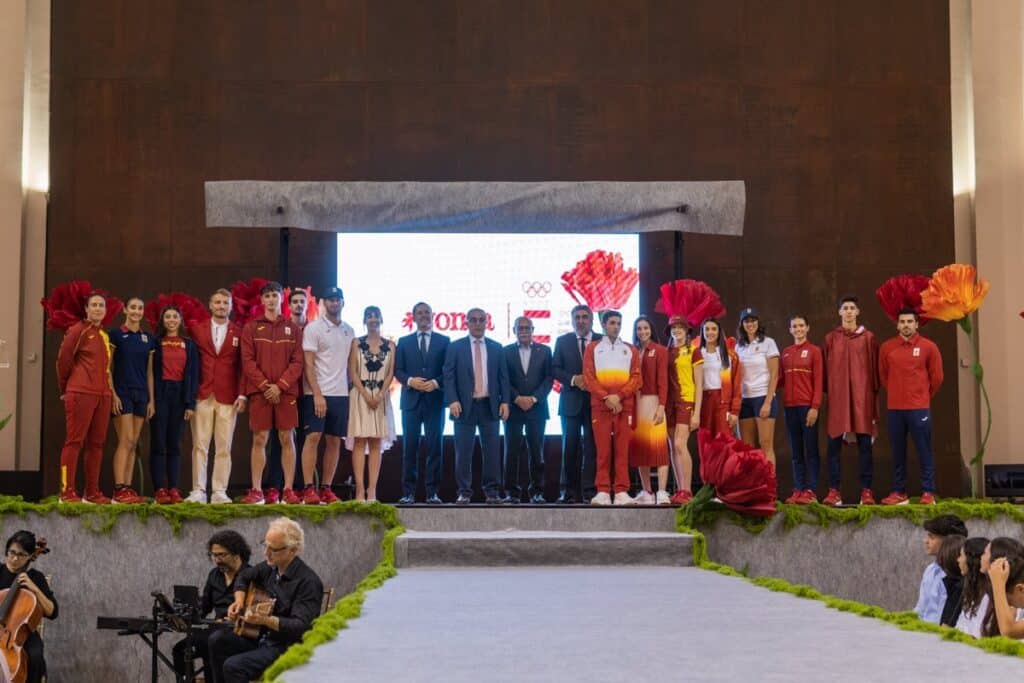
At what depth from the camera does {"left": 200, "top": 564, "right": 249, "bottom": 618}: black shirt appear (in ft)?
23.3

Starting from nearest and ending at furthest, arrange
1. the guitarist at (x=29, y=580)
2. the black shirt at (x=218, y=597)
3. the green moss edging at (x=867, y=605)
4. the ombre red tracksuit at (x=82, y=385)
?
1. the green moss edging at (x=867, y=605)
2. the black shirt at (x=218, y=597)
3. the guitarist at (x=29, y=580)
4. the ombre red tracksuit at (x=82, y=385)

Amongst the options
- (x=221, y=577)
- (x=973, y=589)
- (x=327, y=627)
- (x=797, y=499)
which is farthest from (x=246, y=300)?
(x=973, y=589)

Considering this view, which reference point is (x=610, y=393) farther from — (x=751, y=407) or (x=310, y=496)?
(x=310, y=496)

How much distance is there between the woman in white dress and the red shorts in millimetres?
422

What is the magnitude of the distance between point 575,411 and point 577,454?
355mm

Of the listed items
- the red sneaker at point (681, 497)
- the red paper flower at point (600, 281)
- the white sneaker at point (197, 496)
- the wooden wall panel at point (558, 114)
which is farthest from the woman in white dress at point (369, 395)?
the wooden wall panel at point (558, 114)

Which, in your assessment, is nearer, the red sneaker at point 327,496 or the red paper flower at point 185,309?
the red sneaker at point 327,496

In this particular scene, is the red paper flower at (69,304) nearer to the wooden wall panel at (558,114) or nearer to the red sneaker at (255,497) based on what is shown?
the red sneaker at (255,497)

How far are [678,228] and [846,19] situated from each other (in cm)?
321

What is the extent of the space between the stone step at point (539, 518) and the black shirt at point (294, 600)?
8.95 ft

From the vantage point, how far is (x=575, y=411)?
10.1 m

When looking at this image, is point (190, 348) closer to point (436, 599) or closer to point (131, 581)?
point (131, 581)

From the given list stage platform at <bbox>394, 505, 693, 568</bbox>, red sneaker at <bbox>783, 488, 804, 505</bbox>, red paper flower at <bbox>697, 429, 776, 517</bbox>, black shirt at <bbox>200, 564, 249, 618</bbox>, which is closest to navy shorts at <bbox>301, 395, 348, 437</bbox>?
stage platform at <bbox>394, 505, 693, 568</bbox>

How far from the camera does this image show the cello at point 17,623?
790cm
